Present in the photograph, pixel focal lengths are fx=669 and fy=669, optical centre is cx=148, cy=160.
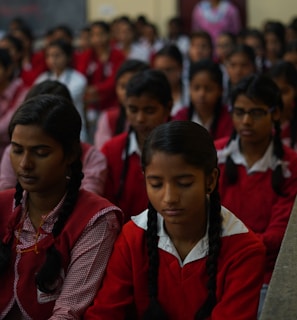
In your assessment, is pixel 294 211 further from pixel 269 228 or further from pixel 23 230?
pixel 23 230

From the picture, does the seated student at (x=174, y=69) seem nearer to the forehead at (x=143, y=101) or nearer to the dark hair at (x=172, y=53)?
the dark hair at (x=172, y=53)

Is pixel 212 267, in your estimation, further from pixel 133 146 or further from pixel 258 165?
pixel 133 146

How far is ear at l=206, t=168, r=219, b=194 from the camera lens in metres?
1.55

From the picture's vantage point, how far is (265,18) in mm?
7535

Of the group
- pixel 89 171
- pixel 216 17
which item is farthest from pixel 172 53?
pixel 216 17

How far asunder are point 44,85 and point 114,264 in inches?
44.9

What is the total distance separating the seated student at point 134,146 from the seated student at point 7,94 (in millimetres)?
1062

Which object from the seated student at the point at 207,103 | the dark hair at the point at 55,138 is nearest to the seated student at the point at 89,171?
the dark hair at the point at 55,138

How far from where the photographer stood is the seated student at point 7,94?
346 cm

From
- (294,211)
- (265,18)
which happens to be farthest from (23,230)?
(265,18)

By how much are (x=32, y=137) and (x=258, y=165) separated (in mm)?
878

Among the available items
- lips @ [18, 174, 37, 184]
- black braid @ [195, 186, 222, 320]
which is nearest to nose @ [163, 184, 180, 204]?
black braid @ [195, 186, 222, 320]

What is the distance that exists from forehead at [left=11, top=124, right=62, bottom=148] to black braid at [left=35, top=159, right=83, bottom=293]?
135 millimetres

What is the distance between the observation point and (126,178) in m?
2.52
